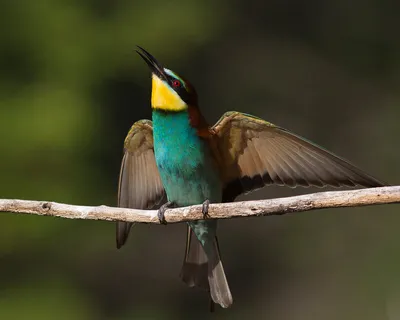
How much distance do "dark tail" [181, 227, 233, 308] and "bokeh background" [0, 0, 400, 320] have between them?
1768 mm

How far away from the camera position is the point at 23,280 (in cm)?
473

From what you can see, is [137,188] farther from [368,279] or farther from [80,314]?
[368,279]

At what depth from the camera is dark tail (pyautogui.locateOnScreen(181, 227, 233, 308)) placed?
8.91 ft

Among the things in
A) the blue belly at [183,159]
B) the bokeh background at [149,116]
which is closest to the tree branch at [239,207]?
the blue belly at [183,159]

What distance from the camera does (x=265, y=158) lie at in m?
2.55

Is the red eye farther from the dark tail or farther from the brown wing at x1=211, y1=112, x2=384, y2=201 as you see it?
the dark tail

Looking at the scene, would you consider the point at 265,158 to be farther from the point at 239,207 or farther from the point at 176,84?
the point at 239,207

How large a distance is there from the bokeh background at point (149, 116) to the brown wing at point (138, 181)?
171 cm

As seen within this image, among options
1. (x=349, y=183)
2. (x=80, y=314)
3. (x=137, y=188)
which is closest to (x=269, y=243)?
(x=80, y=314)

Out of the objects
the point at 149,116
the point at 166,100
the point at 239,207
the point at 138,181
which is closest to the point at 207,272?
the point at 138,181

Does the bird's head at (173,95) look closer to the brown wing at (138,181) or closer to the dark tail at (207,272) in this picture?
the brown wing at (138,181)

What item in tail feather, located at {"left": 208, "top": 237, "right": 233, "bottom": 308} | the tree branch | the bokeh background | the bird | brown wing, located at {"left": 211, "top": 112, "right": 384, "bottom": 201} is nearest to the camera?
the tree branch

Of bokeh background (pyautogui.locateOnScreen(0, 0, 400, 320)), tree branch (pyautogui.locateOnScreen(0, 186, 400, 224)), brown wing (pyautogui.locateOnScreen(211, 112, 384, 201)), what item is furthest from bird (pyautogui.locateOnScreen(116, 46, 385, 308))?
bokeh background (pyautogui.locateOnScreen(0, 0, 400, 320))

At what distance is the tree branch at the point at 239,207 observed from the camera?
1975 mm
